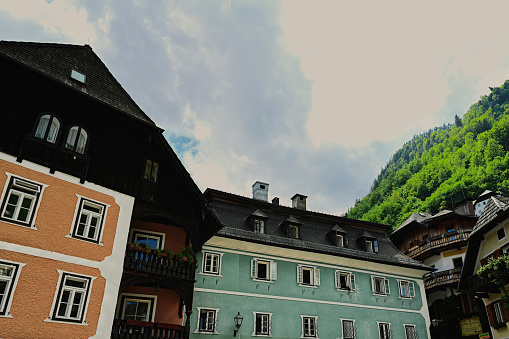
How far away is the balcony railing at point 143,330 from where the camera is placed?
16.0 metres

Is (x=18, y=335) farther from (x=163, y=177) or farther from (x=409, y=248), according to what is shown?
(x=409, y=248)

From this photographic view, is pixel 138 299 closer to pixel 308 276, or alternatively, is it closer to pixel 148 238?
pixel 148 238

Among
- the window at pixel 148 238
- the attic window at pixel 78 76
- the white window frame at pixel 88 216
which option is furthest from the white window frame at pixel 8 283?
the attic window at pixel 78 76

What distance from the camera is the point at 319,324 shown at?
82.7 ft

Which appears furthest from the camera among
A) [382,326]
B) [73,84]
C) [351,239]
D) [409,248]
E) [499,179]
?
[499,179]

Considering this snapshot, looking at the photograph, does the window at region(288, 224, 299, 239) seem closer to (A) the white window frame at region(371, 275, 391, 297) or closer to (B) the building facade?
(B) the building facade

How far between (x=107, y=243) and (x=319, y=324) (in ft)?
48.7

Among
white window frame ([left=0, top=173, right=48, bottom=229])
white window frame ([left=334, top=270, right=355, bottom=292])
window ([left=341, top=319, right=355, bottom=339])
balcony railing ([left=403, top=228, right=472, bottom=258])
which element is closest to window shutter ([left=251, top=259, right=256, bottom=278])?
white window frame ([left=334, top=270, right=355, bottom=292])

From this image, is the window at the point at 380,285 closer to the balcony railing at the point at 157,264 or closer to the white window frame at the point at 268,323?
the white window frame at the point at 268,323

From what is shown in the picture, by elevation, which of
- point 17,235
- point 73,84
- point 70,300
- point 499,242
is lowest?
point 70,300

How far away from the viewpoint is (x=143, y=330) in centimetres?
1662

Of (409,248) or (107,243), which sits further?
(409,248)

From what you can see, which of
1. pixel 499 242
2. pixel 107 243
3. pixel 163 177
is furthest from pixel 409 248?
pixel 107 243

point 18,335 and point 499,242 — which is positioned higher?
point 499,242
